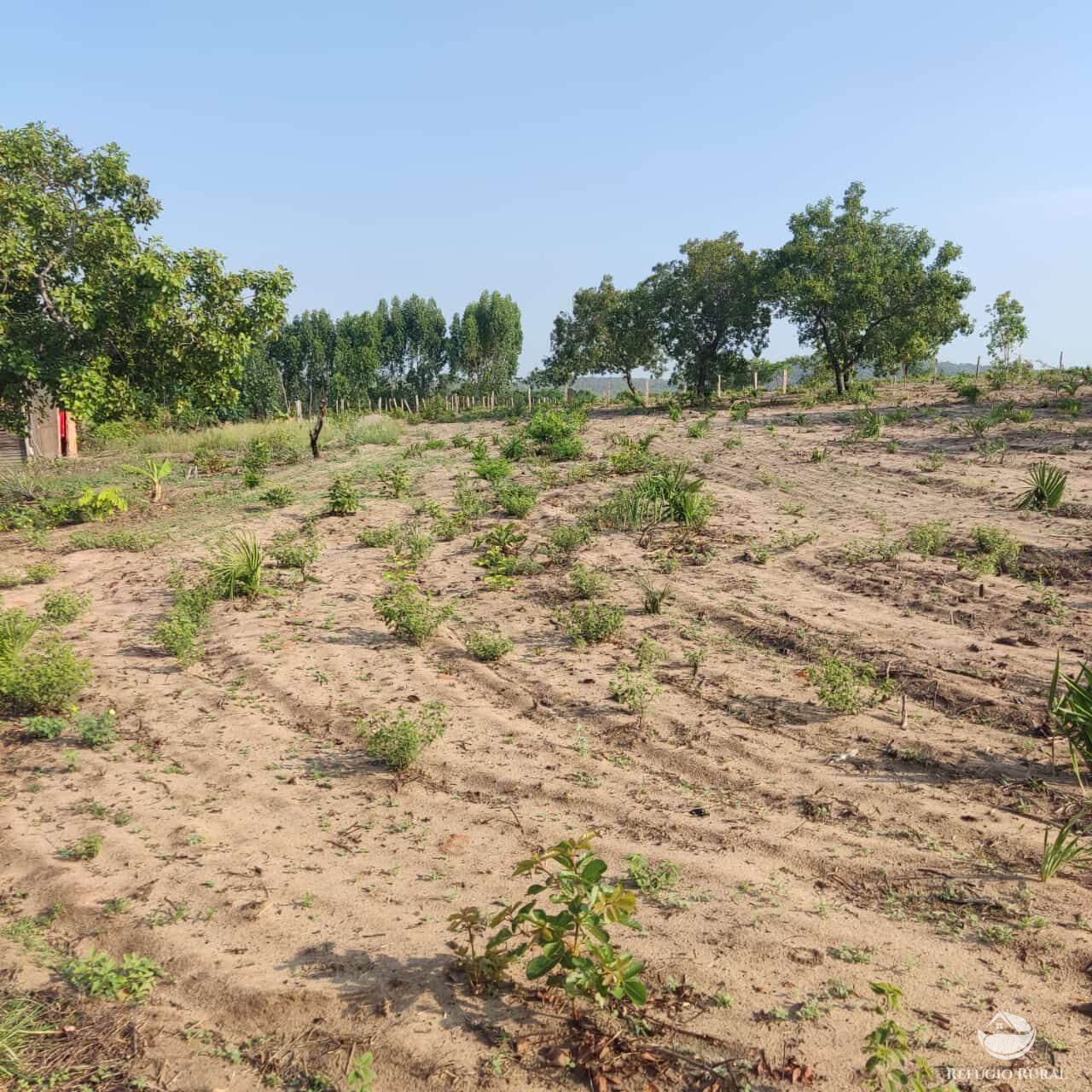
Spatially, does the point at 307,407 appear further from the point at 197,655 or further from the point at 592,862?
the point at 592,862

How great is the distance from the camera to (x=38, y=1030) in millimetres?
2664

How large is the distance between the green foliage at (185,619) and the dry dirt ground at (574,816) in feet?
0.49

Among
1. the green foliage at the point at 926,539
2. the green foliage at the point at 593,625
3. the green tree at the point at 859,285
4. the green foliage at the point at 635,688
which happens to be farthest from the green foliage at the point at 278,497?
the green tree at the point at 859,285

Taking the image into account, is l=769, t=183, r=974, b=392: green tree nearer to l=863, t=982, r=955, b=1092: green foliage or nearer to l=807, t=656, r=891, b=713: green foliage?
l=807, t=656, r=891, b=713: green foliage

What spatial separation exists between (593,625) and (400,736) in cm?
217

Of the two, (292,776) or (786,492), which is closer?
(292,776)

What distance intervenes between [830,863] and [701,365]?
24.6 meters

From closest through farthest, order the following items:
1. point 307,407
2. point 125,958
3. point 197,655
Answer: point 125,958, point 197,655, point 307,407

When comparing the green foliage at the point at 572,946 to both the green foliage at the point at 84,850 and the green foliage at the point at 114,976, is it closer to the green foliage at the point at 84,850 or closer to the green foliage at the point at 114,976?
the green foliage at the point at 114,976

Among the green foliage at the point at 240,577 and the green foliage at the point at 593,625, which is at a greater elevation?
the green foliage at the point at 240,577

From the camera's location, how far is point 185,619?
630cm

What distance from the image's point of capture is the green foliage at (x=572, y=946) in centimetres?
262

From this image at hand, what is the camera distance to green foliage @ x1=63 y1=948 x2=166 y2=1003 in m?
2.87

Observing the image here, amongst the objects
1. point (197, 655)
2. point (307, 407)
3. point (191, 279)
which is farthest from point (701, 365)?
point (307, 407)
